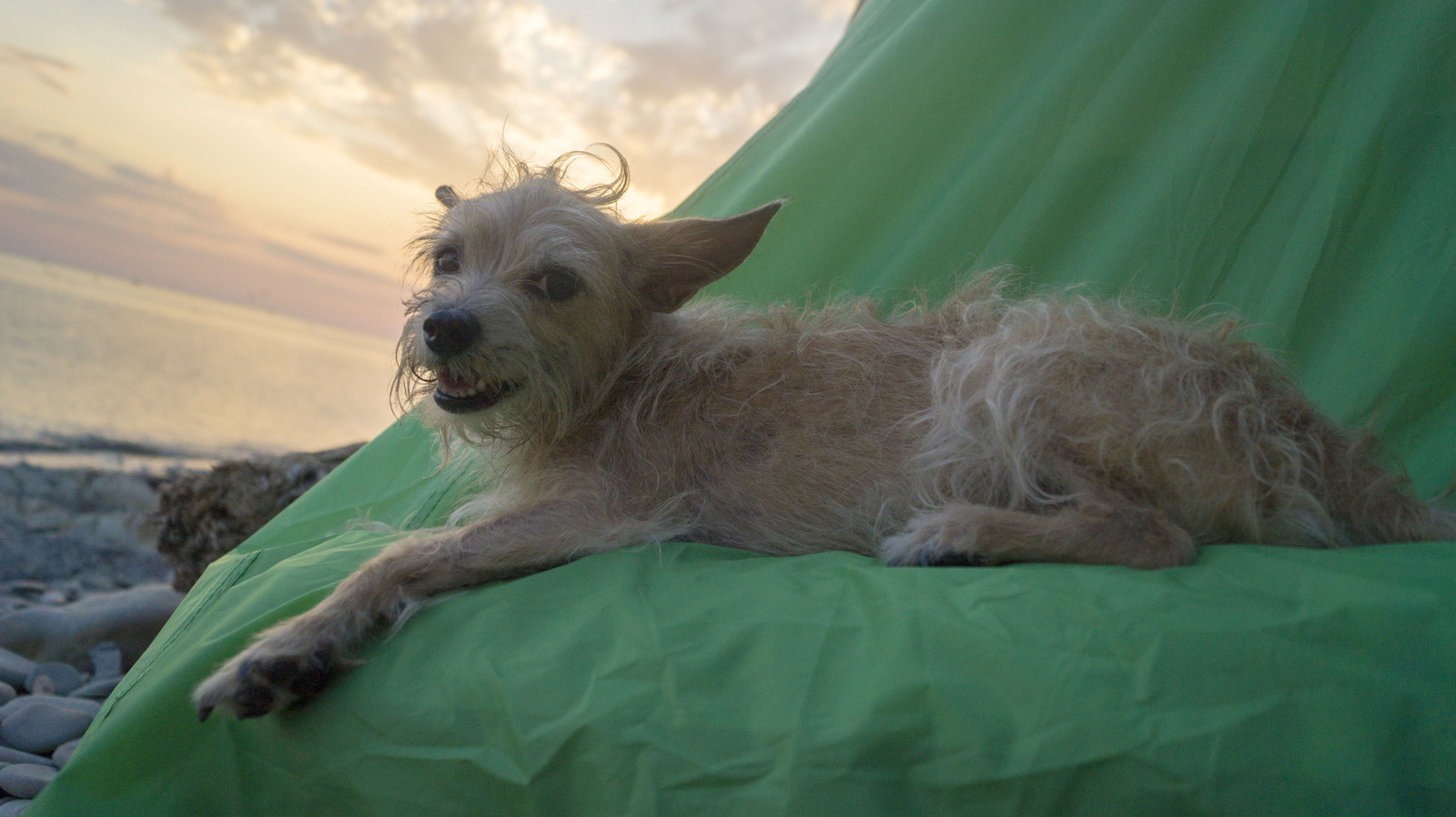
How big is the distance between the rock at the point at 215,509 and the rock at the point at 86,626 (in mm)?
297

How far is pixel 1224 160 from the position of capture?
10.6 feet

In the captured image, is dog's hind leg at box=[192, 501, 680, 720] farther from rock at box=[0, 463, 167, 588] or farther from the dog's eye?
rock at box=[0, 463, 167, 588]

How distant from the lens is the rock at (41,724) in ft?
9.23

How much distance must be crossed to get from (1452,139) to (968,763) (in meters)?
3.22

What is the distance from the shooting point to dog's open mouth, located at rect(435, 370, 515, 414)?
2.46 m

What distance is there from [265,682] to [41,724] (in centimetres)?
195

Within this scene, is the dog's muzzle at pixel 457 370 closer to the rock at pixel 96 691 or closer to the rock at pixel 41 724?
the rock at pixel 41 724

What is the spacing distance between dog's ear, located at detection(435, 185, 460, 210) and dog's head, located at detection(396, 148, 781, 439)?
16 centimetres

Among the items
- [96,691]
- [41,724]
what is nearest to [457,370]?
[41,724]

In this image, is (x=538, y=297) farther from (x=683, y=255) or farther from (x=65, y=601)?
(x=65, y=601)

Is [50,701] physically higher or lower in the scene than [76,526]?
lower

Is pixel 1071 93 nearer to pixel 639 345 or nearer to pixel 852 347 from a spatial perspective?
pixel 852 347

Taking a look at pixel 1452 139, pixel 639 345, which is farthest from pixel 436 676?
pixel 1452 139

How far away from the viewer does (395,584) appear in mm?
1959
